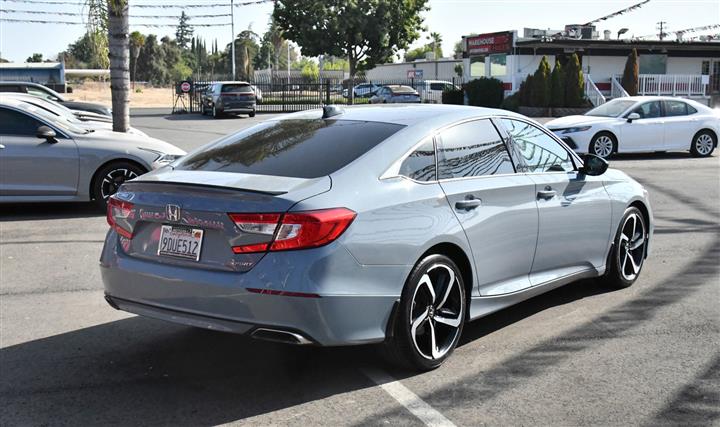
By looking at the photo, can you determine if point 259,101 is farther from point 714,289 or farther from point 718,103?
point 714,289

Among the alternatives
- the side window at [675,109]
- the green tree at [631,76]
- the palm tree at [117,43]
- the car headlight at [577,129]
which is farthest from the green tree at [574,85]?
the palm tree at [117,43]

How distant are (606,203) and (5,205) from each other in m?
8.76

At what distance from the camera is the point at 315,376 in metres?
4.79

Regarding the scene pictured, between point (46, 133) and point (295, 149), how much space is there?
21.2 feet

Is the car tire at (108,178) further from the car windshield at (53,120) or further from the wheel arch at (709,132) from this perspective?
the wheel arch at (709,132)

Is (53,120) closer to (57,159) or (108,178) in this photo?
(57,159)

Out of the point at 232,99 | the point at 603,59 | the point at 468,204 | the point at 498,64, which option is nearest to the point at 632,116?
the point at 468,204

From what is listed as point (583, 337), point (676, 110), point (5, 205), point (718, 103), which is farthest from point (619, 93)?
point (583, 337)

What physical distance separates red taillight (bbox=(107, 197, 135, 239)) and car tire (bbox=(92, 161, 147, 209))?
5.82 metres

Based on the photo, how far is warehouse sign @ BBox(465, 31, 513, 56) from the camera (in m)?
37.3

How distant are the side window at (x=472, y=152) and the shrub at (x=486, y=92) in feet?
105

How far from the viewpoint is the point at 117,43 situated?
13.8 meters

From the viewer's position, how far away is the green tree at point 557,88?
33.2 metres

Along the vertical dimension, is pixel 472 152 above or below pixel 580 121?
below
